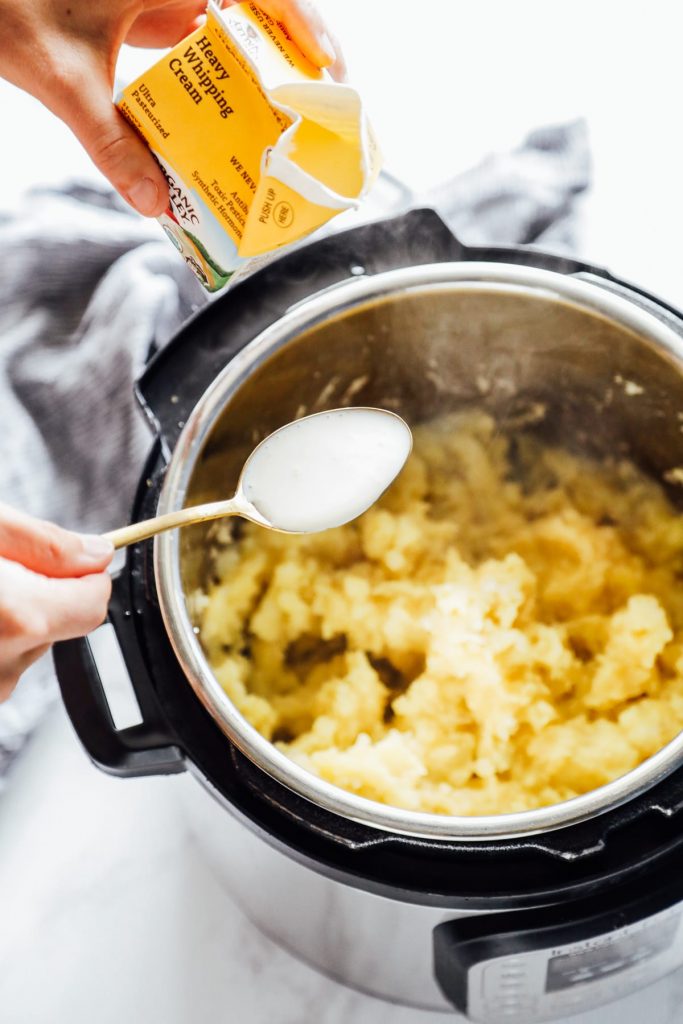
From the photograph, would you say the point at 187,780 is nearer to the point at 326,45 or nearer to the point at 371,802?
the point at 371,802

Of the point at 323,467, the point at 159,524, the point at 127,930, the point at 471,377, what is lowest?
the point at 127,930

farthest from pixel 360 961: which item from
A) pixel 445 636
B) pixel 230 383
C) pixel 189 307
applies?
pixel 189 307

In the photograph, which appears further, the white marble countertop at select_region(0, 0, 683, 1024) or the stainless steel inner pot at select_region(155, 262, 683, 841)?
the white marble countertop at select_region(0, 0, 683, 1024)

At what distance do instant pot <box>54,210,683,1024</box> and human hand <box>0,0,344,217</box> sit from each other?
14 centimetres

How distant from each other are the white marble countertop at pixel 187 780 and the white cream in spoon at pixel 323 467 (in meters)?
0.24

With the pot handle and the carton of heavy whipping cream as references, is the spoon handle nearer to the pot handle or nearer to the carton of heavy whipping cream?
the pot handle

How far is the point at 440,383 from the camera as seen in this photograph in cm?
107

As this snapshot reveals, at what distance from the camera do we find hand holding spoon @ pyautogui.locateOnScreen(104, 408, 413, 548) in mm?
846

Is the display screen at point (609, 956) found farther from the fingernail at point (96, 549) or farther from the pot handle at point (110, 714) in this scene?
the fingernail at point (96, 549)

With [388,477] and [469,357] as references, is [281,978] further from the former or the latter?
[469,357]

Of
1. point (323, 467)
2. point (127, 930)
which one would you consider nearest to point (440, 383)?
point (323, 467)

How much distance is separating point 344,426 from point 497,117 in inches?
28.1

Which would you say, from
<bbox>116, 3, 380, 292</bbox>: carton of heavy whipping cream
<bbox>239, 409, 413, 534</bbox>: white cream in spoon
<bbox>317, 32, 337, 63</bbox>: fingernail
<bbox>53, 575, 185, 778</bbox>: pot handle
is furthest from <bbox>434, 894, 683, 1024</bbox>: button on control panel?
<bbox>317, 32, 337, 63</bbox>: fingernail

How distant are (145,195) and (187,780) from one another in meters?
0.46
